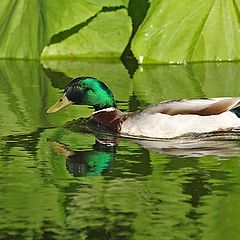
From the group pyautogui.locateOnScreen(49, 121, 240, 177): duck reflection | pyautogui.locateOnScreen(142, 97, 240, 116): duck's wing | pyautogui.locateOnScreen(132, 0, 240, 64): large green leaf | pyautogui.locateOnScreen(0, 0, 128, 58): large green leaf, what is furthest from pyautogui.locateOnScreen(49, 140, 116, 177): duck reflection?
pyautogui.locateOnScreen(132, 0, 240, 64): large green leaf

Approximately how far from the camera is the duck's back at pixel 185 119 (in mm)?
6629

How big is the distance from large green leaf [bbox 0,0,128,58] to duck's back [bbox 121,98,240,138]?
2.77 metres

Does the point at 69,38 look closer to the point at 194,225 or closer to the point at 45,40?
the point at 45,40

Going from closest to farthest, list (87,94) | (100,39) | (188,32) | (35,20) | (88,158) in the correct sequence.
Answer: (88,158), (87,94), (188,32), (35,20), (100,39)

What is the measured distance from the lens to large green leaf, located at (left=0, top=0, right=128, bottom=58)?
957cm

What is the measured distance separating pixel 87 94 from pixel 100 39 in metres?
3.46


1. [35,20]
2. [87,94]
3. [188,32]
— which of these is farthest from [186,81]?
[87,94]

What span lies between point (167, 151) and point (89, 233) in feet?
5.77

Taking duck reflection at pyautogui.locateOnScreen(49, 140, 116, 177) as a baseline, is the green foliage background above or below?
below

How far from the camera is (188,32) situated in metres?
9.82

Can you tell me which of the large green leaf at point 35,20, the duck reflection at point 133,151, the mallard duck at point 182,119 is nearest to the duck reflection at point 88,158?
the duck reflection at point 133,151

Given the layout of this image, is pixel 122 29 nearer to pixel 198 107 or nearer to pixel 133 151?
pixel 198 107

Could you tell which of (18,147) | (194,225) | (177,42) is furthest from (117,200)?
(177,42)

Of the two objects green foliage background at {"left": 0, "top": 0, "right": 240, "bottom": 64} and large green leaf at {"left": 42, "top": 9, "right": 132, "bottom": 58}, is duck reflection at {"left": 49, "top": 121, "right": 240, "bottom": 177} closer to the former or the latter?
green foliage background at {"left": 0, "top": 0, "right": 240, "bottom": 64}
